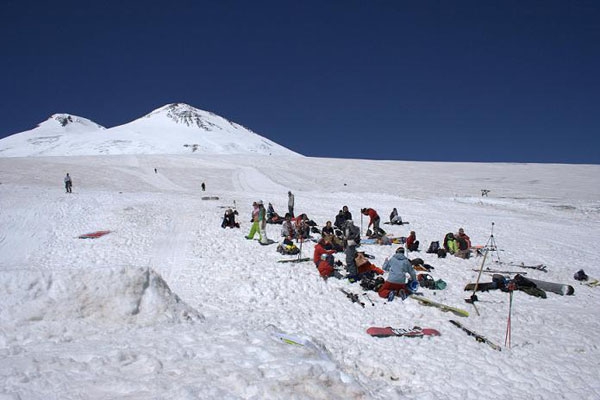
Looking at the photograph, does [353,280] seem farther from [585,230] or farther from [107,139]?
[107,139]

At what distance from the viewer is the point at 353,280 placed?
11.9 meters

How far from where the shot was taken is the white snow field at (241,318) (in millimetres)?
4766

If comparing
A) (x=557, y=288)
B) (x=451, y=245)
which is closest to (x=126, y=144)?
(x=451, y=245)

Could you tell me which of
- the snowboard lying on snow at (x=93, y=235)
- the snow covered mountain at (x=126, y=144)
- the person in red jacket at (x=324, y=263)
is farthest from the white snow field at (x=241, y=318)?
the snow covered mountain at (x=126, y=144)

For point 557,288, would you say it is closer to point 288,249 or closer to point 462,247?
point 462,247

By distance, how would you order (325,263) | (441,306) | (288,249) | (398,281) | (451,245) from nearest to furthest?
(441,306) < (398,281) < (325,263) < (288,249) < (451,245)

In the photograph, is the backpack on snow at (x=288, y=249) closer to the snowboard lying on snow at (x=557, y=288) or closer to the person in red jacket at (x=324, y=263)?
the person in red jacket at (x=324, y=263)

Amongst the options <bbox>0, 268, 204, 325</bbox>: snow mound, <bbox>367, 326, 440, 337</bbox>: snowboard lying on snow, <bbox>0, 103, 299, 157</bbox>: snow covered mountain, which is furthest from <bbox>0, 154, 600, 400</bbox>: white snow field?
<bbox>0, 103, 299, 157</bbox>: snow covered mountain

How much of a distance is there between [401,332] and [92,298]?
648 centimetres

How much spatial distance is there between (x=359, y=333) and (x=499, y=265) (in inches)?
378

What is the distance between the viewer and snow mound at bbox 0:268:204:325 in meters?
6.28

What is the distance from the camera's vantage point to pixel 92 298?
21.9ft

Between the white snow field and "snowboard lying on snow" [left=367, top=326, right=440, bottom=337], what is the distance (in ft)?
0.57

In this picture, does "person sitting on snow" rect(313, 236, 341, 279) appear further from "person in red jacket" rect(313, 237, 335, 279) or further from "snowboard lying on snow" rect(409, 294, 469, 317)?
"snowboard lying on snow" rect(409, 294, 469, 317)
